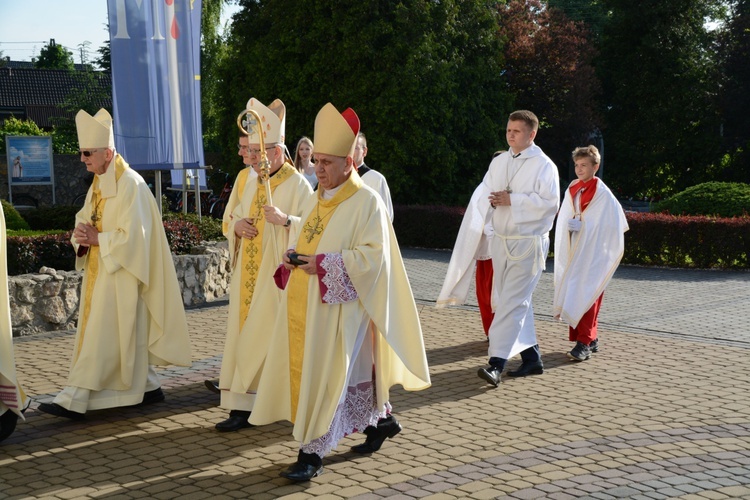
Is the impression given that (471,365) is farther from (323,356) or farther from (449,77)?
(449,77)

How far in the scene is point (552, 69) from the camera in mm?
27062

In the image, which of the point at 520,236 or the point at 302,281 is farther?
the point at 520,236

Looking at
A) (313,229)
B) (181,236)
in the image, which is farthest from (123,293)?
(181,236)

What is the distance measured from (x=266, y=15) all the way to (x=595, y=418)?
19.4m

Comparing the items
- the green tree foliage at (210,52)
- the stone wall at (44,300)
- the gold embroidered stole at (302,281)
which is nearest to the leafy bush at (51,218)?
the stone wall at (44,300)

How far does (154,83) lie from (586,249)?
631 cm

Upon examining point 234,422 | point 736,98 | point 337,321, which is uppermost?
point 736,98

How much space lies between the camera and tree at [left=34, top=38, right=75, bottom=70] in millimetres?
76625

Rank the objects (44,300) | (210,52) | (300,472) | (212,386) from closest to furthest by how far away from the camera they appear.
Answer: (300,472), (212,386), (44,300), (210,52)

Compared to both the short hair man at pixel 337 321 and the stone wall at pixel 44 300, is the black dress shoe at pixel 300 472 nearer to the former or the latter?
the short hair man at pixel 337 321

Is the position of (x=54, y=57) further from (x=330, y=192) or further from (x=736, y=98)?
(x=330, y=192)

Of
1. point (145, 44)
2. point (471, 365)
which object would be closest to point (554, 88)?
point (145, 44)

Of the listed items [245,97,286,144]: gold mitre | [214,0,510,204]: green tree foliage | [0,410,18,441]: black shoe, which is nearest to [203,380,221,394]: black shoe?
[0,410,18,441]: black shoe

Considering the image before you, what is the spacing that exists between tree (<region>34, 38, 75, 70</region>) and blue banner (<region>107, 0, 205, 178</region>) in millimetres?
67590
